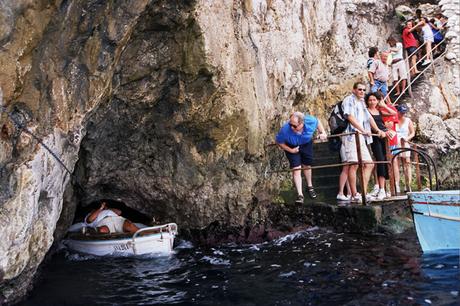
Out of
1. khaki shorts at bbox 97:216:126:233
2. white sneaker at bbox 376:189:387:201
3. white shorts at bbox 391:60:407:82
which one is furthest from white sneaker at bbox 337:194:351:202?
white shorts at bbox 391:60:407:82

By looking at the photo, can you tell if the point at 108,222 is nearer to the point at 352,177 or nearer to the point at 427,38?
the point at 352,177

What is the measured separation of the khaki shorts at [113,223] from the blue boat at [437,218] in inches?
253

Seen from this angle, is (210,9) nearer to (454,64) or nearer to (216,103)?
(216,103)

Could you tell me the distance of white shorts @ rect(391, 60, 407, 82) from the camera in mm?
15820

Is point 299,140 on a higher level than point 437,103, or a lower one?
lower

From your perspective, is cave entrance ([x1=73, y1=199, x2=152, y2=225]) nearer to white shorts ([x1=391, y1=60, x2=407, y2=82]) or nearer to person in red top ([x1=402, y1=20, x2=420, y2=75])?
white shorts ([x1=391, y1=60, x2=407, y2=82])

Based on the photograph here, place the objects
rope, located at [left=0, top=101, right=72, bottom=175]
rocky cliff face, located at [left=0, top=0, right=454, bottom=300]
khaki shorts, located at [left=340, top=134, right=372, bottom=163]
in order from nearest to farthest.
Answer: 1. rope, located at [left=0, top=101, right=72, bottom=175]
2. rocky cliff face, located at [left=0, top=0, right=454, bottom=300]
3. khaki shorts, located at [left=340, top=134, right=372, bottom=163]

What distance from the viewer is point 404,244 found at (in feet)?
28.0

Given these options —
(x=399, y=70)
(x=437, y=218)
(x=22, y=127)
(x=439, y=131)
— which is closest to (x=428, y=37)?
Result: (x=399, y=70)

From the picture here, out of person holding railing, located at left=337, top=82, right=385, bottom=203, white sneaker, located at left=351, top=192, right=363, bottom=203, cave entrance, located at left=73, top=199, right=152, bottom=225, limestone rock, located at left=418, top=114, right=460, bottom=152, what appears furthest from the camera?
limestone rock, located at left=418, top=114, right=460, bottom=152

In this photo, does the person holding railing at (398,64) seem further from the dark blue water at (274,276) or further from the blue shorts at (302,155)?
the dark blue water at (274,276)

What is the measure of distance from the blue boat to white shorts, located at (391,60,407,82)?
363 inches

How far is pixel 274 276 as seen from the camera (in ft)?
24.4

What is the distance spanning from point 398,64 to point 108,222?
1105 centimetres
